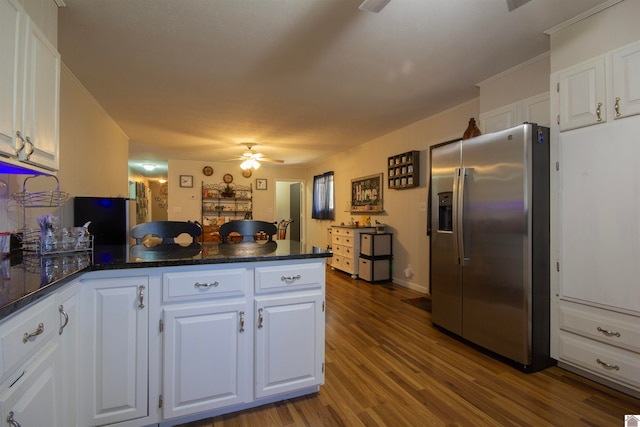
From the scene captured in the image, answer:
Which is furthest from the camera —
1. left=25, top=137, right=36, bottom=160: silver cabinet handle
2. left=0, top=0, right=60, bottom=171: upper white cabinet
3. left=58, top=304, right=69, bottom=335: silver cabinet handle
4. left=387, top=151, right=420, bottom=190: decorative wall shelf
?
left=387, top=151, right=420, bottom=190: decorative wall shelf

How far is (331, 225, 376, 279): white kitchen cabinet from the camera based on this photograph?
5.24m

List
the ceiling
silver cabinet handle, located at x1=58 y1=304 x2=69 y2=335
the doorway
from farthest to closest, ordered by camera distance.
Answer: the doorway → the ceiling → silver cabinet handle, located at x1=58 y1=304 x2=69 y2=335

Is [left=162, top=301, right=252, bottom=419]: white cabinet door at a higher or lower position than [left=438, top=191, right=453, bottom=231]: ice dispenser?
lower

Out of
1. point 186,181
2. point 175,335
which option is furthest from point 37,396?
point 186,181

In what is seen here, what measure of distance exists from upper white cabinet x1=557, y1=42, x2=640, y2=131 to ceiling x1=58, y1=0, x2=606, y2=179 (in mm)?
387

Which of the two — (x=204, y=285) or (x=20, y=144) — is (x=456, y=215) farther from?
(x=20, y=144)

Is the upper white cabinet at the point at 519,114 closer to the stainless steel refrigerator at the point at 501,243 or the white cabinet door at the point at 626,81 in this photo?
the stainless steel refrigerator at the point at 501,243

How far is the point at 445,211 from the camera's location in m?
2.84

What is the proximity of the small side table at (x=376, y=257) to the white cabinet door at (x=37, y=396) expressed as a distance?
161 inches

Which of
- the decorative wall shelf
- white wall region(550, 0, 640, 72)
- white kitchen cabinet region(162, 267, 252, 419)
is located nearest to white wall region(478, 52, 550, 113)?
white wall region(550, 0, 640, 72)

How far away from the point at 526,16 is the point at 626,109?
0.88 metres

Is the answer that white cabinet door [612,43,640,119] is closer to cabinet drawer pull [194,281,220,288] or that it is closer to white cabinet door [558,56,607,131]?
white cabinet door [558,56,607,131]

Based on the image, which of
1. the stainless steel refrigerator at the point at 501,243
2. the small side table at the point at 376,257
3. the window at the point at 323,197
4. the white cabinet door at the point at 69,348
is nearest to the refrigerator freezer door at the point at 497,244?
the stainless steel refrigerator at the point at 501,243

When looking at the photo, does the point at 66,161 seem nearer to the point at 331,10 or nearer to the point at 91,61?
the point at 91,61
